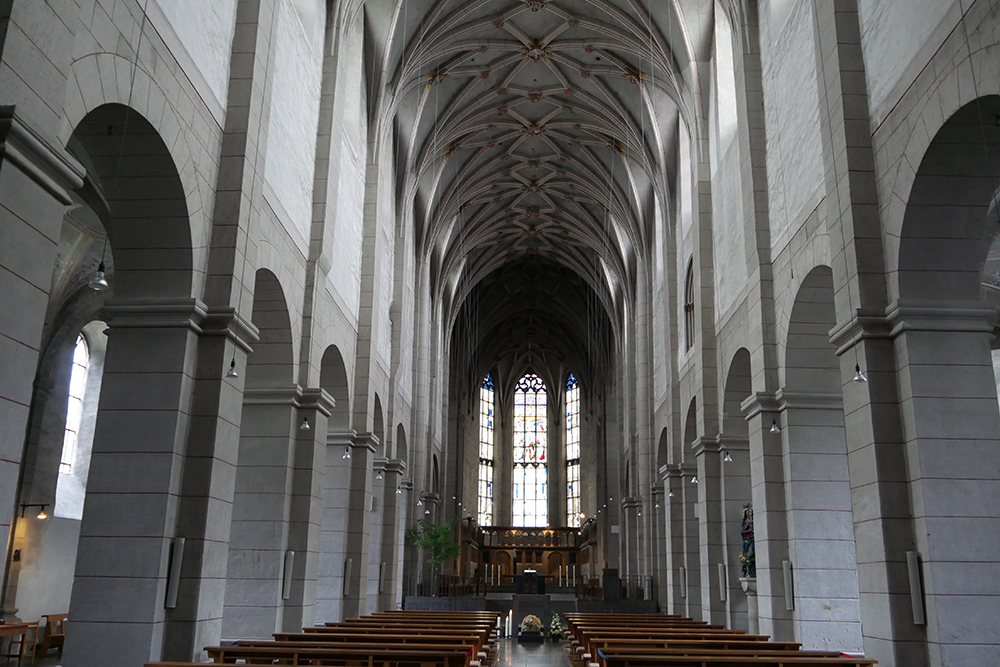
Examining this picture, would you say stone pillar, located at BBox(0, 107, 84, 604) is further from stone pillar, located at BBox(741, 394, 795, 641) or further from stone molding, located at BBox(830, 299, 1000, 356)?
stone pillar, located at BBox(741, 394, 795, 641)

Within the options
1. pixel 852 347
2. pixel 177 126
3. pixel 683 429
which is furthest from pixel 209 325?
pixel 683 429

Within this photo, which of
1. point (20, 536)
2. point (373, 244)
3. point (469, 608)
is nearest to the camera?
point (20, 536)

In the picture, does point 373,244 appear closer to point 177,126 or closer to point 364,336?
point 364,336

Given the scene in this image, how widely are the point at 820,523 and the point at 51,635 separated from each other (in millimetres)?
15120

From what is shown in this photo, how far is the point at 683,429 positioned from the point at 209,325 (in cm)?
1494

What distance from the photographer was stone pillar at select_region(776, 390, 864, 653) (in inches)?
512

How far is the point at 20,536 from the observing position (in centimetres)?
1850

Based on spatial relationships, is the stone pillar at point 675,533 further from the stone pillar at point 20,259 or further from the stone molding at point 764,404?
the stone pillar at point 20,259

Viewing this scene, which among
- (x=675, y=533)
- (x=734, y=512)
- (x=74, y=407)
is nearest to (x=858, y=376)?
(x=734, y=512)

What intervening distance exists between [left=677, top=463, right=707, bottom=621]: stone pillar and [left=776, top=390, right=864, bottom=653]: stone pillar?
7.70 m

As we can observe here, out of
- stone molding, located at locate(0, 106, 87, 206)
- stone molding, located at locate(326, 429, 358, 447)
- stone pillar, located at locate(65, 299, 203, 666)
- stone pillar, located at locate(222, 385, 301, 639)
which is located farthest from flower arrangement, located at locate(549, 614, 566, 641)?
stone molding, located at locate(0, 106, 87, 206)

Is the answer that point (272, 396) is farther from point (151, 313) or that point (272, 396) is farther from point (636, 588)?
point (636, 588)

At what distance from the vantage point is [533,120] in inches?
1133

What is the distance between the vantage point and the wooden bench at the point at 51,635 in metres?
16.9
